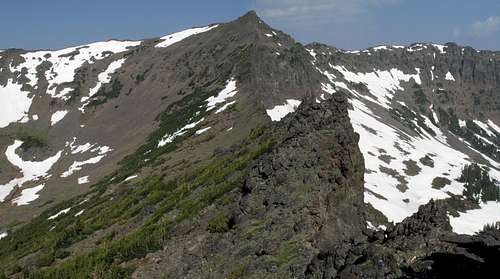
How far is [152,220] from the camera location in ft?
137

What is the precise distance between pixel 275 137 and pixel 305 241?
19660 mm

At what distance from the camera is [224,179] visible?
42656 mm

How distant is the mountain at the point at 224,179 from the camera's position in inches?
1028

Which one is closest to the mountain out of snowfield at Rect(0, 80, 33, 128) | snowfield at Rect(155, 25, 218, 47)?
snowfield at Rect(0, 80, 33, 128)

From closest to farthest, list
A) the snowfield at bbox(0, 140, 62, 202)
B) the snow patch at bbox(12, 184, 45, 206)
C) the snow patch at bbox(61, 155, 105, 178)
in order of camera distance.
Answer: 1. the snow patch at bbox(12, 184, 45, 206)
2. the snow patch at bbox(61, 155, 105, 178)
3. the snowfield at bbox(0, 140, 62, 202)

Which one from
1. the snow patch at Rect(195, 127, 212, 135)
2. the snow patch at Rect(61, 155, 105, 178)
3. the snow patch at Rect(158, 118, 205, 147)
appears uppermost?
the snow patch at Rect(195, 127, 212, 135)

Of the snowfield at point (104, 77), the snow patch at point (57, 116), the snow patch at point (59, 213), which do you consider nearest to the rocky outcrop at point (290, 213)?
the snow patch at point (59, 213)

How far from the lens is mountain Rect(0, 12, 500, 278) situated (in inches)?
1028

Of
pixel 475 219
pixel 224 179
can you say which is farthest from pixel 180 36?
pixel 224 179

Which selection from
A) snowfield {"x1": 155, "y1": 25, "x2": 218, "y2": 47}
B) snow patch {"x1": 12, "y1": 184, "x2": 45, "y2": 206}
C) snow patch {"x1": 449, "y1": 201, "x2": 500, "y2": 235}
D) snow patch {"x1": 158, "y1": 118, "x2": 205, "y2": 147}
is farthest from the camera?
snowfield {"x1": 155, "y1": 25, "x2": 218, "y2": 47}

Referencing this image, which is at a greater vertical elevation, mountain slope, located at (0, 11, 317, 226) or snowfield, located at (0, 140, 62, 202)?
mountain slope, located at (0, 11, 317, 226)

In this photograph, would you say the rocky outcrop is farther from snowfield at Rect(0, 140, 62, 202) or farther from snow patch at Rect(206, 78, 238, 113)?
snowfield at Rect(0, 140, 62, 202)

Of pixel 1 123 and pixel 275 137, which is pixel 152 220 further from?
pixel 1 123

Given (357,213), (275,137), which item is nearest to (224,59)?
(275,137)
